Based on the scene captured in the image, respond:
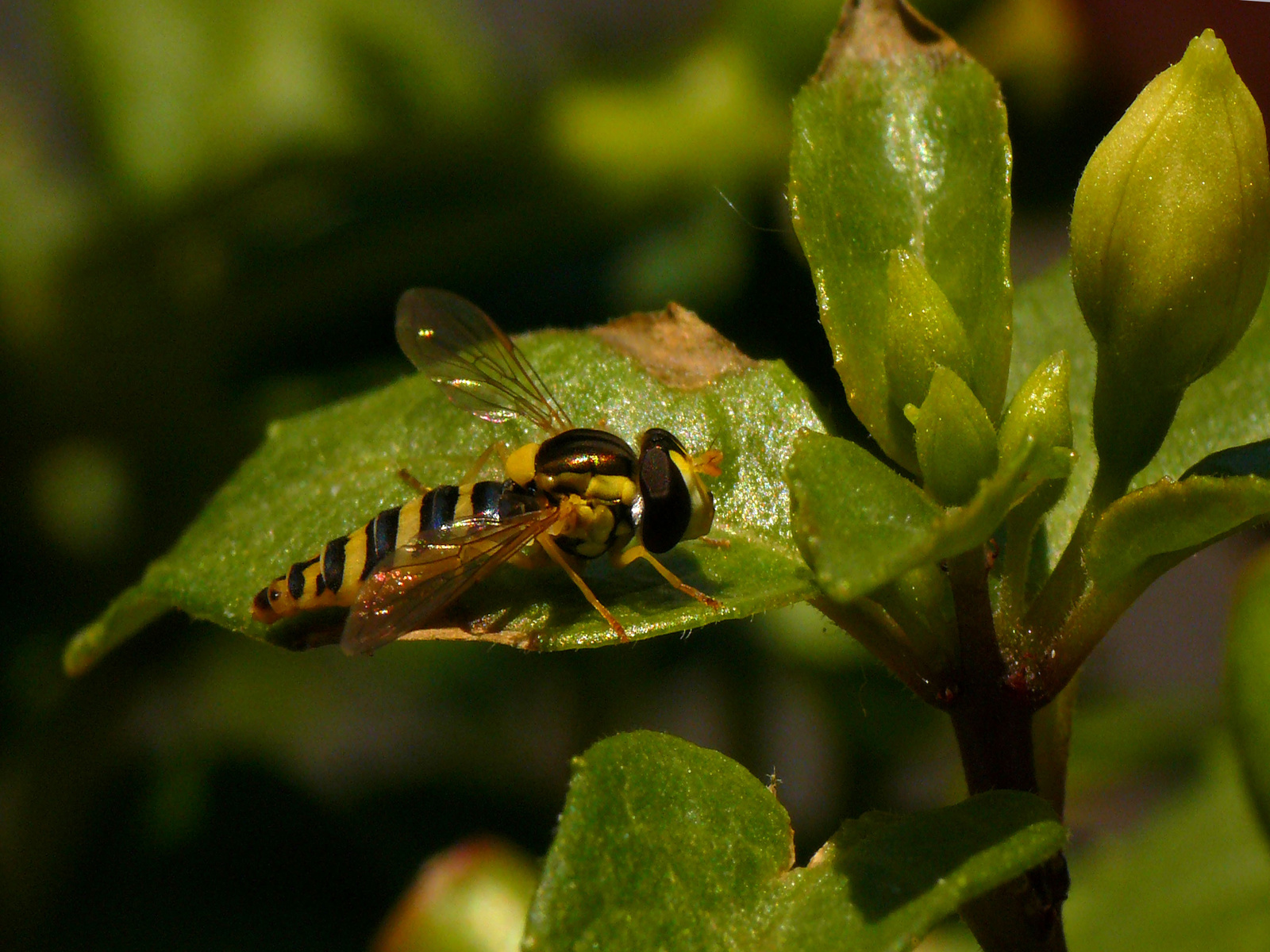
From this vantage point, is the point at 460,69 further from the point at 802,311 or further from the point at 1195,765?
the point at 1195,765

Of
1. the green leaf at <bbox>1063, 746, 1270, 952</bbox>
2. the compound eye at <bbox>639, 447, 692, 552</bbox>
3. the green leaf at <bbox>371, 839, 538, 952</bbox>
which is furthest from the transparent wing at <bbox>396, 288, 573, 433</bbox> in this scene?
the green leaf at <bbox>1063, 746, 1270, 952</bbox>

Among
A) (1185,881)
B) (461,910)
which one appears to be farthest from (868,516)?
(1185,881)

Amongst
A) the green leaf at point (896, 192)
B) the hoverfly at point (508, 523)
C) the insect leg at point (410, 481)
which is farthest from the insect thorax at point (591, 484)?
the green leaf at point (896, 192)

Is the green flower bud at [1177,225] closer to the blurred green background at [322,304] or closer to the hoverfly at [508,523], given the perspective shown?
the hoverfly at [508,523]

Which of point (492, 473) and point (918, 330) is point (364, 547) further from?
point (918, 330)

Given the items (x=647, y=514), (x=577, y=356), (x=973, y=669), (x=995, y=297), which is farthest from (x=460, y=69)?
(x=973, y=669)
